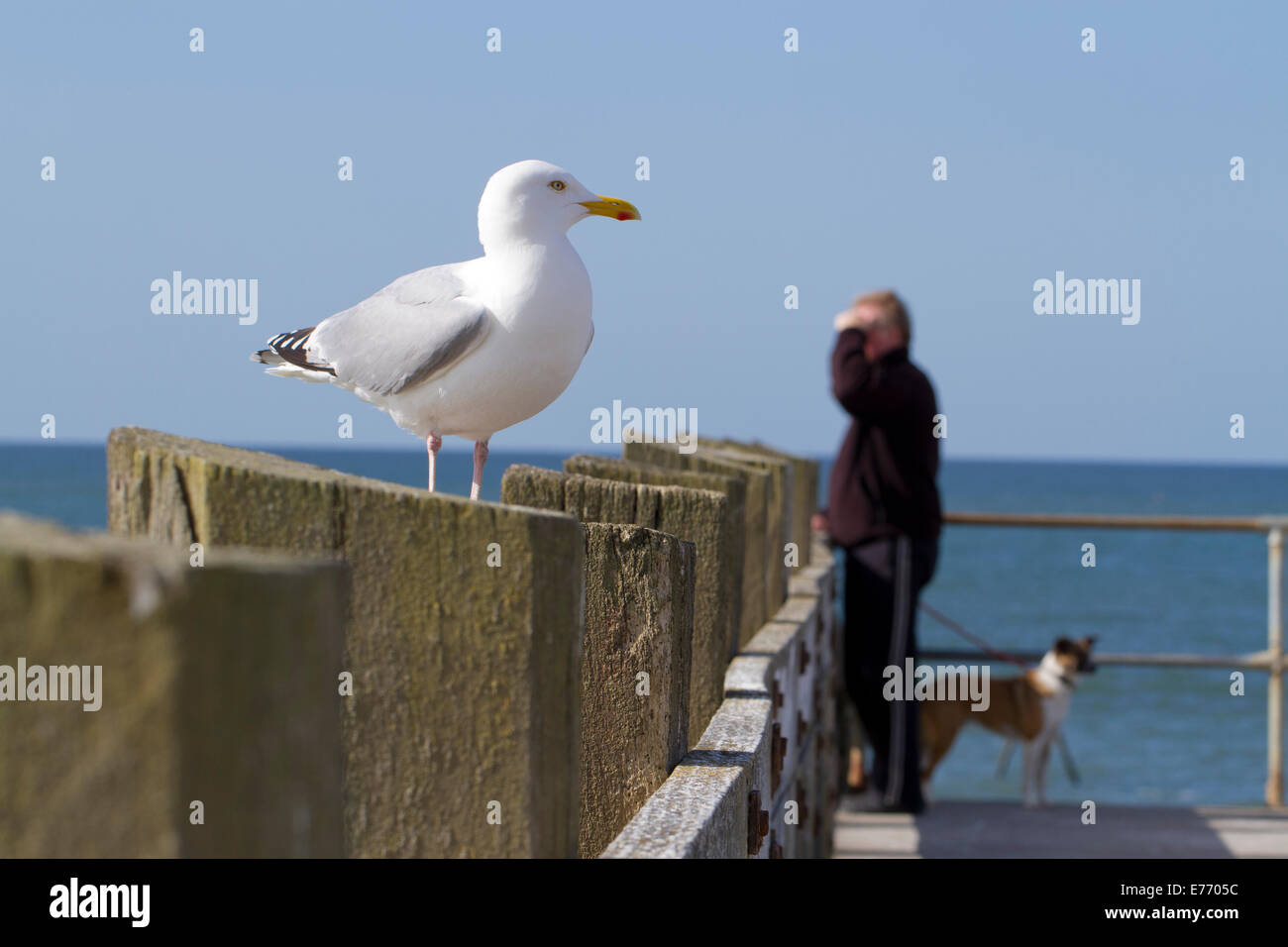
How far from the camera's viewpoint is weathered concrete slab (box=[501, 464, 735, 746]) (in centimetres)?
244

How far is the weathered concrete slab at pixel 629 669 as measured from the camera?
7.00ft

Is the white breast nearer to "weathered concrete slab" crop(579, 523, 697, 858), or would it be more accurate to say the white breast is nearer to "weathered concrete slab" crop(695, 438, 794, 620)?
"weathered concrete slab" crop(579, 523, 697, 858)

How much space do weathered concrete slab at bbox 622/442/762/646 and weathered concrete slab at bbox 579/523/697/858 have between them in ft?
4.92

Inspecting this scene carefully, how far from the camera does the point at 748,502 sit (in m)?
4.29

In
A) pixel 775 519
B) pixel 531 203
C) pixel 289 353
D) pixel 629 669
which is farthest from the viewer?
pixel 775 519

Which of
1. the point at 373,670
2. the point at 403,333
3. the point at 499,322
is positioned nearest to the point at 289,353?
the point at 403,333

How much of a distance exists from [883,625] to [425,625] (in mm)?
5142

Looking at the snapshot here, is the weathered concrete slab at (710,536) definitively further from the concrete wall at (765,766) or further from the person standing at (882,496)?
the person standing at (882,496)

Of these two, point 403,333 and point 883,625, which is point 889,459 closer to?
point 883,625

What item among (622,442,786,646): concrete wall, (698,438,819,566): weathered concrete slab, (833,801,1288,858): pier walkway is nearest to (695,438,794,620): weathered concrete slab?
(622,442,786,646): concrete wall
